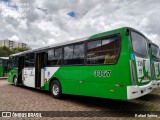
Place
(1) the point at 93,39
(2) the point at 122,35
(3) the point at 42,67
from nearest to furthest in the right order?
(2) the point at 122,35
(1) the point at 93,39
(3) the point at 42,67

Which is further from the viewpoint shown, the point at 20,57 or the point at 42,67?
the point at 20,57

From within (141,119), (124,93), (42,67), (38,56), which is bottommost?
(141,119)

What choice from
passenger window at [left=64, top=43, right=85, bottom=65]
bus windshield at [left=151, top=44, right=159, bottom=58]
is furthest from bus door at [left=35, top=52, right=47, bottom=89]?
bus windshield at [left=151, top=44, right=159, bottom=58]

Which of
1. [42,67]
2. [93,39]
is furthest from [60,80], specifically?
[93,39]

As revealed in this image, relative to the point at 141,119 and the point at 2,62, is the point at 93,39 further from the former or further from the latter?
the point at 2,62

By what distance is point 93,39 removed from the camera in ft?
24.3

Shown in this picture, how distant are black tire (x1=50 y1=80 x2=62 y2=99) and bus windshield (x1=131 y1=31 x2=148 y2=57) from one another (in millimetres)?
4428

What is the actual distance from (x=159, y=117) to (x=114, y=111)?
1.62 meters

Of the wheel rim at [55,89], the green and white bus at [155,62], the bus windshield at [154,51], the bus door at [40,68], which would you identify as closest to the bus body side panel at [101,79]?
the wheel rim at [55,89]

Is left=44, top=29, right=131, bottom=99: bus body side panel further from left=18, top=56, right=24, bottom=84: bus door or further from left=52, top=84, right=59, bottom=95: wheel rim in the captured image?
left=18, top=56, right=24, bottom=84: bus door

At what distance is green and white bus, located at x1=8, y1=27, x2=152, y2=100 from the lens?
6148 millimetres

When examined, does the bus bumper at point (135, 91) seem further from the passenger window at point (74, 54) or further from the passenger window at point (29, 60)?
the passenger window at point (29, 60)

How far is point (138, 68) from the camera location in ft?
21.2

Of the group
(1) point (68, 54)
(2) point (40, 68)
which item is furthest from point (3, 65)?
(1) point (68, 54)
